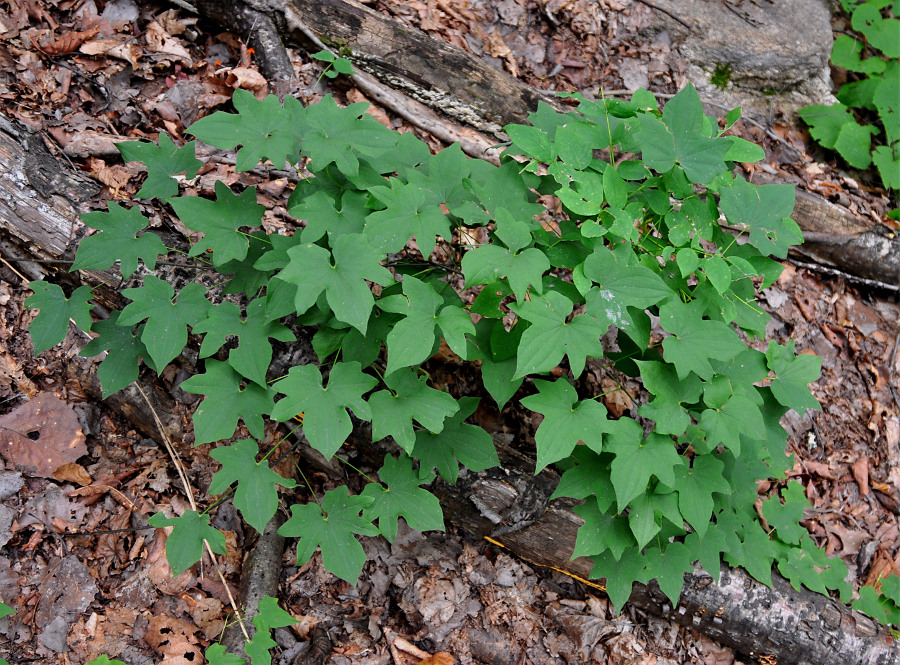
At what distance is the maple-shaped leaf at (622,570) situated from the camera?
2144mm

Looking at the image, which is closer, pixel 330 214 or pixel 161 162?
pixel 330 214

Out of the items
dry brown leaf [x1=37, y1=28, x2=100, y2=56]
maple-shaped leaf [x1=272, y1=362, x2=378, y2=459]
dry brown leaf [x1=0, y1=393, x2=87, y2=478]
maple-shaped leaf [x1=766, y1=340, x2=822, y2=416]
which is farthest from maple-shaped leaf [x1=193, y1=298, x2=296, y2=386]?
dry brown leaf [x1=37, y1=28, x2=100, y2=56]

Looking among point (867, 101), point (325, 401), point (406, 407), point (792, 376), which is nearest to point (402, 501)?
point (406, 407)

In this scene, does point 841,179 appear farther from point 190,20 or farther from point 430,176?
point 190,20

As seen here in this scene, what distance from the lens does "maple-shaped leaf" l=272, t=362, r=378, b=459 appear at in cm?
177


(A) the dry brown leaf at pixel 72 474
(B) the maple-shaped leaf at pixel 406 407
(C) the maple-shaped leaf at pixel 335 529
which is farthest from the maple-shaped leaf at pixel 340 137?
(A) the dry brown leaf at pixel 72 474

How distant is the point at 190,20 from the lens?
3408 mm

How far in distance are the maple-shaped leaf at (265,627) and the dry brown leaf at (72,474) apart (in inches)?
38.8

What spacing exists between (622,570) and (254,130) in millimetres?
2051

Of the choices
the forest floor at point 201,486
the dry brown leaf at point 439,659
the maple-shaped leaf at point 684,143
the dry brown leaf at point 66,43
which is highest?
the maple-shaped leaf at point 684,143

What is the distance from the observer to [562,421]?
1.86 meters

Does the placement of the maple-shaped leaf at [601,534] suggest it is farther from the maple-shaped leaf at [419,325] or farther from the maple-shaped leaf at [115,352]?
the maple-shaped leaf at [115,352]

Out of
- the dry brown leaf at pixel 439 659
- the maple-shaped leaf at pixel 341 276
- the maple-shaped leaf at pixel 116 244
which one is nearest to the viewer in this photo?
the maple-shaped leaf at pixel 341 276

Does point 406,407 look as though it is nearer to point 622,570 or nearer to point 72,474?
point 622,570
